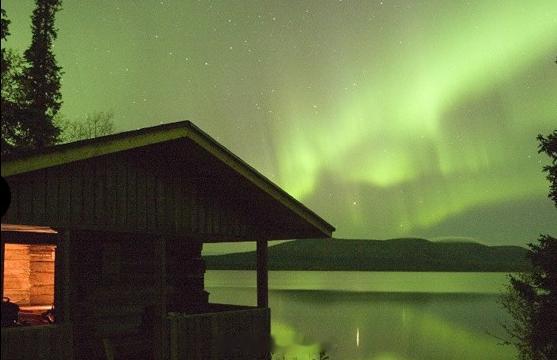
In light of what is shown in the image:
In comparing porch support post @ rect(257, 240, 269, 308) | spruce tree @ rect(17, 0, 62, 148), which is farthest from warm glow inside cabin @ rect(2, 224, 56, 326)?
spruce tree @ rect(17, 0, 62, 148)

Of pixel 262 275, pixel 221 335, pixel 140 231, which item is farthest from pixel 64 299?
pixel 262 275

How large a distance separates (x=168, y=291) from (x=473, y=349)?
40.5 metres

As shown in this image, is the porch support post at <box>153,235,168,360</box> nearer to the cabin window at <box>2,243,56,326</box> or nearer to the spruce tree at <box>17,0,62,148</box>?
the cabin window at <box>2,243,56,326</box>

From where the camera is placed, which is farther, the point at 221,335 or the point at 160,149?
the point at 221,335

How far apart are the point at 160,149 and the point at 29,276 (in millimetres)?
9331

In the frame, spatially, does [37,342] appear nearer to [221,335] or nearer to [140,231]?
[140,231]

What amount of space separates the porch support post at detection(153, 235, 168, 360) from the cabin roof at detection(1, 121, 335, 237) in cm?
207

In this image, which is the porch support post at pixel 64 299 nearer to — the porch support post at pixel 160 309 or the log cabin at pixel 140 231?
the log cabin at pixel 140 231

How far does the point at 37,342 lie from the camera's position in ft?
36.2

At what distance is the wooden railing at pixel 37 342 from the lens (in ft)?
34.9

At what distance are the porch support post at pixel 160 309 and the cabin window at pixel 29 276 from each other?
701cm

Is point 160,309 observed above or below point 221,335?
above

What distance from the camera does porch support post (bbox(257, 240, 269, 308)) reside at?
1598 cm

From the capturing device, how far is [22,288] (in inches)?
789
